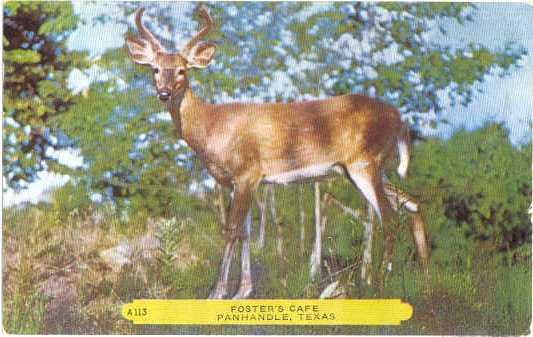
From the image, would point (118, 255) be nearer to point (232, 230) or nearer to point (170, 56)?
point (232, 230)

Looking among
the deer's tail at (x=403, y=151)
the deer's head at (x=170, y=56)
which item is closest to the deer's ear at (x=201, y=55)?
the deer's head at (x=170, y=56)

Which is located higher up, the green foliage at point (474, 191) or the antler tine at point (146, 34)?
the antler tine at point (146, 34)

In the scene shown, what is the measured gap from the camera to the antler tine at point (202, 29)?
2.51 meters

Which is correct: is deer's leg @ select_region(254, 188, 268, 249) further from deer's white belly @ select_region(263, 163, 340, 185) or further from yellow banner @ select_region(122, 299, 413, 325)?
yellow banner @ select_region(122, 299, 413, 325)

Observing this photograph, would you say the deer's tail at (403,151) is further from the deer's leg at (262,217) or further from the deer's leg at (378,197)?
the deer's leg at (262,217)

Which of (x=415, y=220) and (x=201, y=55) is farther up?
(x=201, y=55)

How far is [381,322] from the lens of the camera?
2.48 m

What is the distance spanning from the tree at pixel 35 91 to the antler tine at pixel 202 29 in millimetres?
431

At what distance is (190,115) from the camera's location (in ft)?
8.25

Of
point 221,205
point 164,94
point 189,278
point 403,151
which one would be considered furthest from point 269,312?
point 164,94

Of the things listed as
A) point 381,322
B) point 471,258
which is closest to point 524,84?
point 471,258

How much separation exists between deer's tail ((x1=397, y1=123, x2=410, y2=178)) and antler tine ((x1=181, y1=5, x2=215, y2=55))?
2.93 ft

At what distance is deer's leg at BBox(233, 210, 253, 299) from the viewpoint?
8.16 ft

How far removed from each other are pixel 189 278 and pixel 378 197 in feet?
2.72
